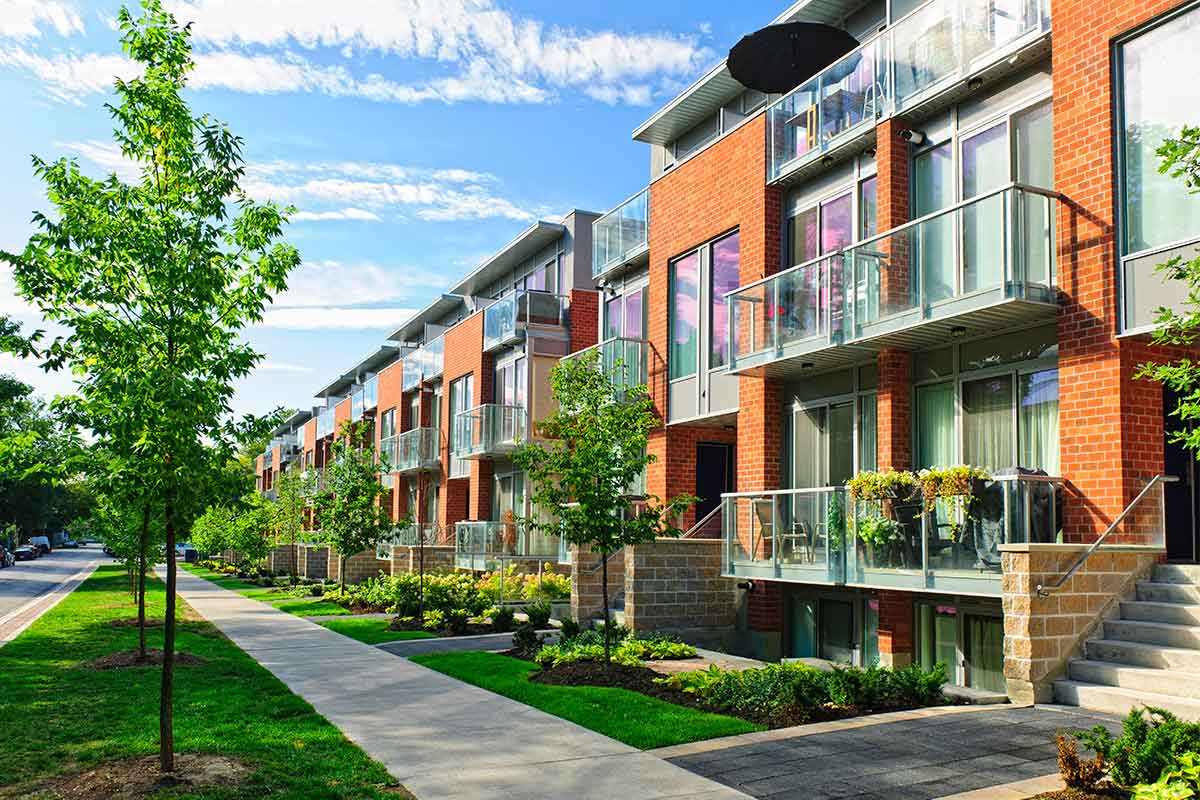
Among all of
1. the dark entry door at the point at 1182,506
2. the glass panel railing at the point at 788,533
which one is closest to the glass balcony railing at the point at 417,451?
the glass panel railing at the point at 788,533

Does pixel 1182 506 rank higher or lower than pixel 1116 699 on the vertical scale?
higher

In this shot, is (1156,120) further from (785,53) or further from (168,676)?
(168,676)

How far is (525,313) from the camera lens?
29.8m

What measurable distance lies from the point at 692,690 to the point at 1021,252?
21.3 feet

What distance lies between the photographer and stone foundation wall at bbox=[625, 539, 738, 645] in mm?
17422

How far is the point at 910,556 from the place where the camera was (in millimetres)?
12719

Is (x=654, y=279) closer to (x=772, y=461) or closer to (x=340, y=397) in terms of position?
(x=772, y=461)

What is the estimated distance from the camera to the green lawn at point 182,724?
8.10 meters

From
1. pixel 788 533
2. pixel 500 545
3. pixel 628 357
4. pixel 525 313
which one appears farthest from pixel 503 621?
pixel 525 313

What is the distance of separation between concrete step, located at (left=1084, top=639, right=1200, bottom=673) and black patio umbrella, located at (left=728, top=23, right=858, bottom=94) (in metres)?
11.3

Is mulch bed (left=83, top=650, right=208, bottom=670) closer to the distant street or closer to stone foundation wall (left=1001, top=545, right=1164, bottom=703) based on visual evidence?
the distant street

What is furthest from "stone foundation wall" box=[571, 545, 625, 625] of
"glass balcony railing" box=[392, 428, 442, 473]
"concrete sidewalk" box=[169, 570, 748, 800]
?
"glass balcony railing" box=[392, 428, 442, 473]

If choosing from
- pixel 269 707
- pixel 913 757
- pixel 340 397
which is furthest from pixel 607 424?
pixel 340 397

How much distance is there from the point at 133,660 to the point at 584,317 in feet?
57.3
